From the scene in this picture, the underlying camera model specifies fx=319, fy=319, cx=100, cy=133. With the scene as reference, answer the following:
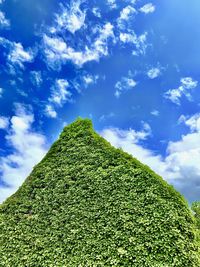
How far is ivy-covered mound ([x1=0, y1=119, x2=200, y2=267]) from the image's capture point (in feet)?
30.7

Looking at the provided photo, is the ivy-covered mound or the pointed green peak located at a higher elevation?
the pointed green peak

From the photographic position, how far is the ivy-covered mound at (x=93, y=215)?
30.7 ft

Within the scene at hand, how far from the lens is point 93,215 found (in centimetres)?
1038

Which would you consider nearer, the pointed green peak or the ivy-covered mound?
the ivy-covered mound

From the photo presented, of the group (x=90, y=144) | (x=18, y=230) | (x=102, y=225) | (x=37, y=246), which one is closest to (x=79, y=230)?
(x=102, y=225)

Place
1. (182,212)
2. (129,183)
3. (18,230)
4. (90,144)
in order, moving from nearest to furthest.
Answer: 1. (182,212)
2. (129,183)
3. (18,230)
4. (90,144)

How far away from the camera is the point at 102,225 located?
33.0ft

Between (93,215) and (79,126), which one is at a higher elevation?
(79,126)

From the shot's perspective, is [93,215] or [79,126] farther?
[79,126]

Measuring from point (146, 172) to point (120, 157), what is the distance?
117 centimetres

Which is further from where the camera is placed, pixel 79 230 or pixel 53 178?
pixel 53 178

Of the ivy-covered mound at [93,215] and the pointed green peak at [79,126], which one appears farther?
the pointed green peak at [79,126]

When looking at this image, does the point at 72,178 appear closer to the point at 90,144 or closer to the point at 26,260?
the point at 90,144

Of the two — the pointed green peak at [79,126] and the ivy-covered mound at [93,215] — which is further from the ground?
the pointed green peak at [79,126]
